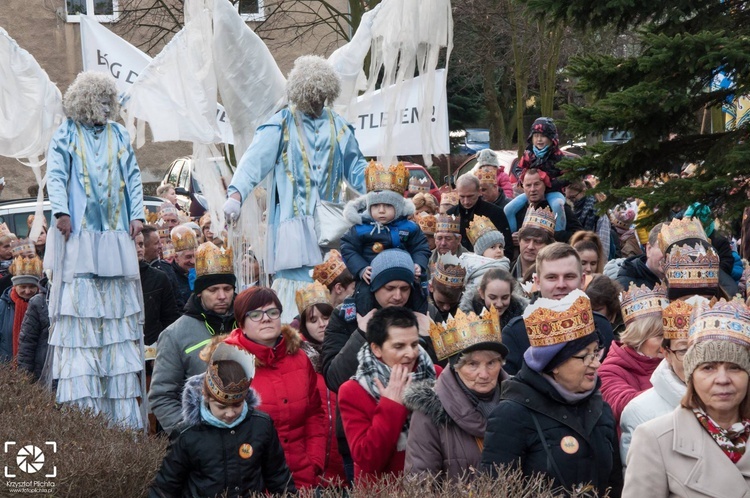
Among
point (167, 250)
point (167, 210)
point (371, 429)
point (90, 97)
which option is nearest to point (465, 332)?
point (371, 429)

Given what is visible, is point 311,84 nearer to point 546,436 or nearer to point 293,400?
point 293,400

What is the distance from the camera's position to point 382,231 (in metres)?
8.25

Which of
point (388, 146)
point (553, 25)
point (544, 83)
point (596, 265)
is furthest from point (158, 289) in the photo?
point (544, 83)

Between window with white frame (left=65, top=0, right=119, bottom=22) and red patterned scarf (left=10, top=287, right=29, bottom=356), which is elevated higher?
window with white frame (left=65, top=0, right=119, bottom=22)

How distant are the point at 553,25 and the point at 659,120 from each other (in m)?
0.96

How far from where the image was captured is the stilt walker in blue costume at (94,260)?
974 centimetres

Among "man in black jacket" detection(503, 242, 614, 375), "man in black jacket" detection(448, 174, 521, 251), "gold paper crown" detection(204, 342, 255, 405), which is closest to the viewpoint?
"gold paper crown" detection(204, 342, 255, 405)

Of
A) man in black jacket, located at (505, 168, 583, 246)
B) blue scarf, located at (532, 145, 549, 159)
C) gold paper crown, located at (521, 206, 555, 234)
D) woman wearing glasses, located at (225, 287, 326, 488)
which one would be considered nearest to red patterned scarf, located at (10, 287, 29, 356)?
man in black jacket, located at (505, 168, 583, 246)

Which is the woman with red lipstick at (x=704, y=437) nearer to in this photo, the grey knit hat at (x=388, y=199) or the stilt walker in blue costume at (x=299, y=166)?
the grey knit hat at (x=388, y=199)

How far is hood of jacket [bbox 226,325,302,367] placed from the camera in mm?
6820

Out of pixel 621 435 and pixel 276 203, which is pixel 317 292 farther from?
pixel 621 435

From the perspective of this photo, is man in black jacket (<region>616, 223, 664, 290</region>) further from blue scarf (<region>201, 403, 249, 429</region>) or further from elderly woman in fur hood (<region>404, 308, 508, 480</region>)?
blue scarf (<region>201, 403, 249, 429</region>)

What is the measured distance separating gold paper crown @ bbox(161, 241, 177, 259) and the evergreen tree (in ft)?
20.1

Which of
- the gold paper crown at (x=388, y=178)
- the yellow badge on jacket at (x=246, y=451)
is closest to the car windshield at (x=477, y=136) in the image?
the gold paper crown at (x=388, y=178)
